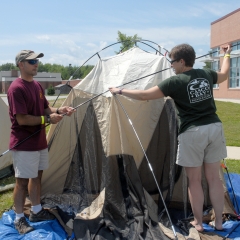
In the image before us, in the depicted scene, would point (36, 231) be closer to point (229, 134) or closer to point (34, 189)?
point (34, 189)

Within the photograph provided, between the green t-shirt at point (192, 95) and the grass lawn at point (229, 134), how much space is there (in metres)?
2.56

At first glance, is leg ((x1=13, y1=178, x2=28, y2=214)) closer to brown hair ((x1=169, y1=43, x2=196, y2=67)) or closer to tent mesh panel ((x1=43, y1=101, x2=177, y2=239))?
tent mesh panel ((x1=43, y1=101, x2=177, y2=239))

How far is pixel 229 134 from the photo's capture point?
9273 mm

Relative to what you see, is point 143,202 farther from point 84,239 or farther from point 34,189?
point 34,189

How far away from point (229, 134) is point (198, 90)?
658 centimetres

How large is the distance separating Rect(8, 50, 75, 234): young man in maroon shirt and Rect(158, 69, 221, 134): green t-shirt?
44.8 inches

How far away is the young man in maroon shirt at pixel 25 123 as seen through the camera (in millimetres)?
3293

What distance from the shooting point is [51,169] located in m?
4.44

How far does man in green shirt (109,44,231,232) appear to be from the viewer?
124 inches

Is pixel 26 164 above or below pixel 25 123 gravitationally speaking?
below

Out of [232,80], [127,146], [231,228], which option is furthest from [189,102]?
[232,80]

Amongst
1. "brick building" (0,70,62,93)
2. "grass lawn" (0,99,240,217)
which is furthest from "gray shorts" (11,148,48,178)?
"brick building" (0,70,62,93)

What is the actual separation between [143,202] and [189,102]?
118 centimetres

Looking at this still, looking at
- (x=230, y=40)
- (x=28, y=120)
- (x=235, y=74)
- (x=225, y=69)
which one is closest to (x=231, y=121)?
(x=225, y=69)
